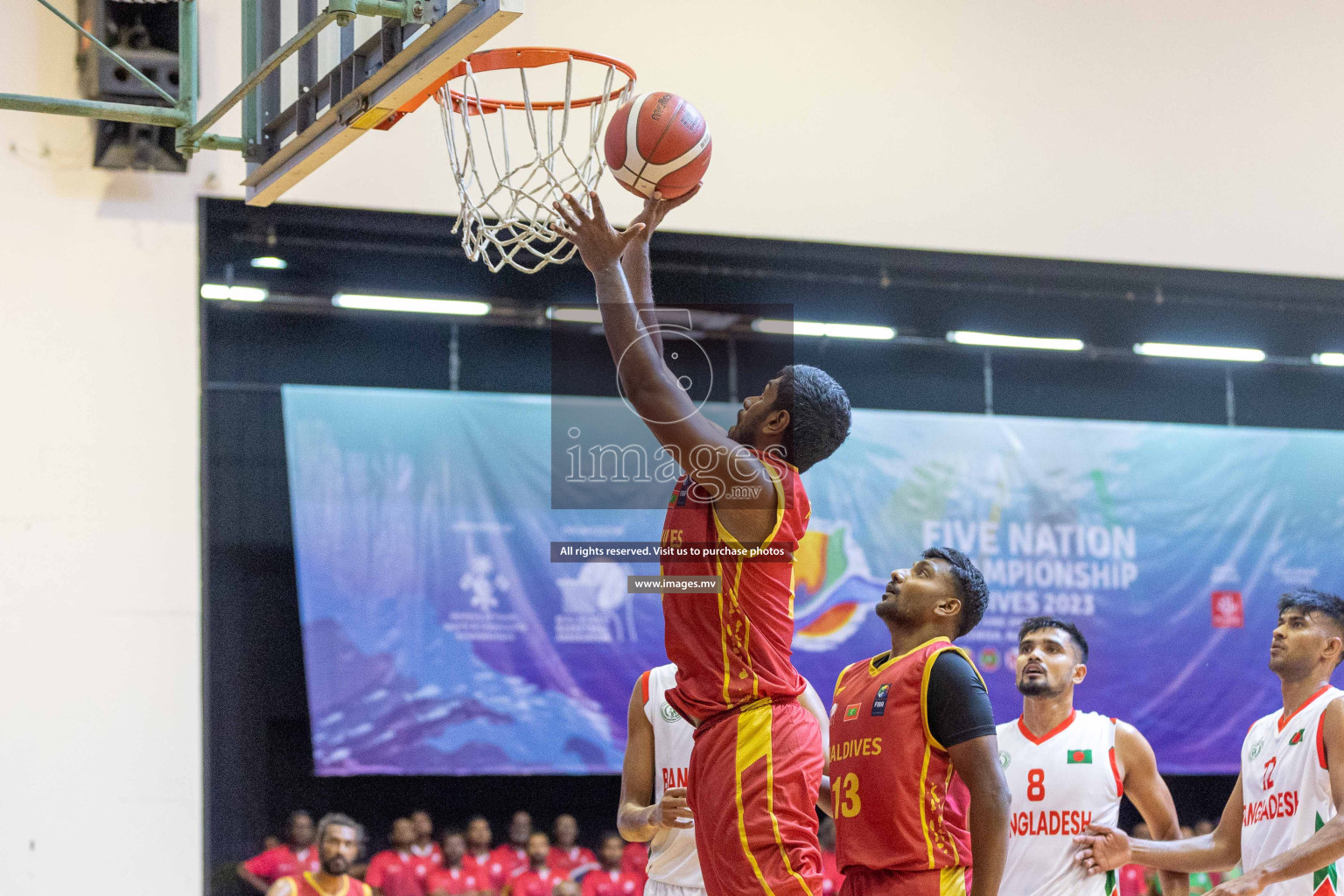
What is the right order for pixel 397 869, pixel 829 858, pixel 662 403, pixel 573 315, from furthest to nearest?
pixel 573 315 → pixel 397 869 → pixel 829 858 → pixel 662 403

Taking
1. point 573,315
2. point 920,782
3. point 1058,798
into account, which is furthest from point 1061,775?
point 573,315

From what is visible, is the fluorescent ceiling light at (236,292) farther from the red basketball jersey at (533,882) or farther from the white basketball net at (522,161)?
the red basketball jersey at (533,882)

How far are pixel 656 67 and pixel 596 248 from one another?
4.36 meters

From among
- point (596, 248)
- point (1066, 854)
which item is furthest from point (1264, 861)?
point (596, 248)

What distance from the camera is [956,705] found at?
3615 mm

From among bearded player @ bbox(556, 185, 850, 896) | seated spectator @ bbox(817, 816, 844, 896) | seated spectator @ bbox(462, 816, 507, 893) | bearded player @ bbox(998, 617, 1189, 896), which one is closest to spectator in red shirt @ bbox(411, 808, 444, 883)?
seated spectator @ bbox(462, 816, 507, 893)

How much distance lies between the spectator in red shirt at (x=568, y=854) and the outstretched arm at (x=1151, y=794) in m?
4.11

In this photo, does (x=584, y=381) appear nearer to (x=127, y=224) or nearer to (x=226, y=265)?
(x=226, y=265)

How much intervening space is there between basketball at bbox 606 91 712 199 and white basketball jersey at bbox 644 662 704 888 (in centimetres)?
177

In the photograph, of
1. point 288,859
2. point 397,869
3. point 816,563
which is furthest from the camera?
point 816,563

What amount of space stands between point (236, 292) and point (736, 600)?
17.2ft

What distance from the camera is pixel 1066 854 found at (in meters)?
4.86

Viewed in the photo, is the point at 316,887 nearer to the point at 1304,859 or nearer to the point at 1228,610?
the point at 1304,859

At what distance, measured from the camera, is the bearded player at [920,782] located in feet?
11.6
